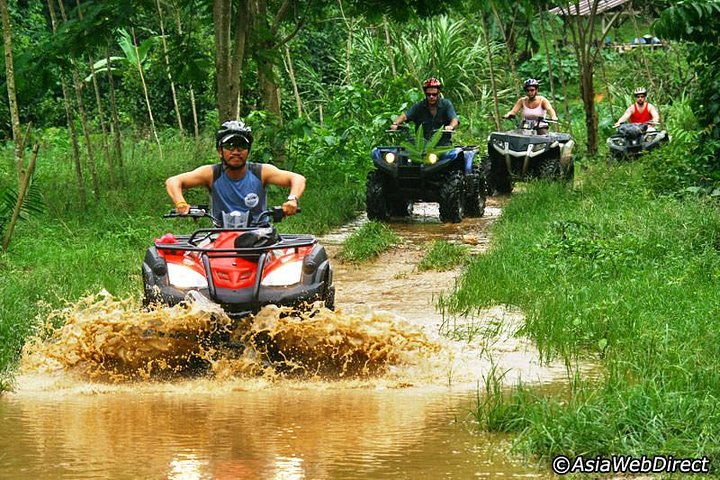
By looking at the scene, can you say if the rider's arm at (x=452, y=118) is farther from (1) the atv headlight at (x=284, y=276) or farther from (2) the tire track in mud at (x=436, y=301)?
(1) the atv headlight at (x=284, y=276)

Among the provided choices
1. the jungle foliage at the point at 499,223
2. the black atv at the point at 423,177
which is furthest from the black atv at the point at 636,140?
the black atv at the point at 423,177

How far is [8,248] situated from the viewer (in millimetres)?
12336

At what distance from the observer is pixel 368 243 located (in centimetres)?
1320

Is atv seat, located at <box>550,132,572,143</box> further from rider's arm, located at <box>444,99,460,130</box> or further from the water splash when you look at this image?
the water splash

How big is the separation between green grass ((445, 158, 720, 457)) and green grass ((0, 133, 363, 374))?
8.86 ft

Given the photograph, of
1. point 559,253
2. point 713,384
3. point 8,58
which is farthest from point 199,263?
point 8,58

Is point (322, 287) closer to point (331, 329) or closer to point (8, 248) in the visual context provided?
point (331, 329)

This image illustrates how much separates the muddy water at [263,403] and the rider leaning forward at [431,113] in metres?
6.57

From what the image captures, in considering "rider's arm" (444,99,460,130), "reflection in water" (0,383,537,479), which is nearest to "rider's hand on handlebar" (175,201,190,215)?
"reflection in water" (0,383,537,479)

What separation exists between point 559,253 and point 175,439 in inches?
232

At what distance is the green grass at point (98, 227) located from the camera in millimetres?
9602

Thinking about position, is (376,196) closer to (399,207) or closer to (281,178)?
(399,207)

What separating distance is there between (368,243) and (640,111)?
915 centimetres

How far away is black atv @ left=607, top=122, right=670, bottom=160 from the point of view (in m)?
20.2
